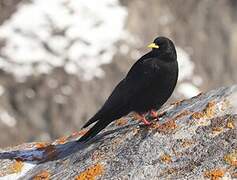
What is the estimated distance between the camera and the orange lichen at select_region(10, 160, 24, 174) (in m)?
10.7

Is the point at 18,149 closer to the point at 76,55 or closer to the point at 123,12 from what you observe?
the point at 76,55

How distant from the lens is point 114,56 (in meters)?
56.2

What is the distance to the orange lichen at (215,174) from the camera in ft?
27.5

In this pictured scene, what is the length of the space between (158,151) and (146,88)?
207cm

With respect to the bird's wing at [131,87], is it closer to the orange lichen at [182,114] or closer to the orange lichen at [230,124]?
the orange lichen at [182,114]

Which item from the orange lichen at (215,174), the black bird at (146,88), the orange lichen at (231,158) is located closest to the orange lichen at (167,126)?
the black bird at (146,88)

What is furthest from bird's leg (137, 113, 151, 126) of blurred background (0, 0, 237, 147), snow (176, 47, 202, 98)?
snow (176, 47, 202, 98)

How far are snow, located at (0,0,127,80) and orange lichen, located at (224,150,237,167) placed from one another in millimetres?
43995

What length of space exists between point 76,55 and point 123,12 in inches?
347

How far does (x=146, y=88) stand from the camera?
11289mm

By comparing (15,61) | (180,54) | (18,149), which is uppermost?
(15,61)

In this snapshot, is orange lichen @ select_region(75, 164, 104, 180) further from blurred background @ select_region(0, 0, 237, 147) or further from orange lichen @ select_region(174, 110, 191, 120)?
blurred background @ select_region(0, 0, 237, 147)

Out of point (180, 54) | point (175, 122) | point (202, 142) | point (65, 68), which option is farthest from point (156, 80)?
point (180, 54)

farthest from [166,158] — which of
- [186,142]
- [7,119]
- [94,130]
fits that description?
[7,119]
